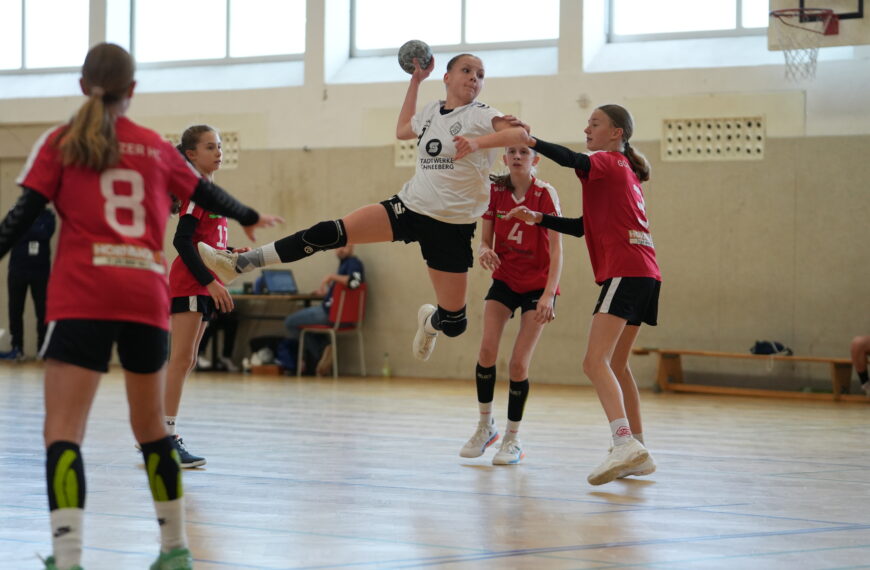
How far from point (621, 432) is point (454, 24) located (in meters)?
9.16

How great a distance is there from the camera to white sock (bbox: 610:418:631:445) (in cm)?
437

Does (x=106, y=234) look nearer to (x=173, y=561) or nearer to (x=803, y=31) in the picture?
(x=173, y=561)

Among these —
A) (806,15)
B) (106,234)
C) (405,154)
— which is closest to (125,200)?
(106,234)

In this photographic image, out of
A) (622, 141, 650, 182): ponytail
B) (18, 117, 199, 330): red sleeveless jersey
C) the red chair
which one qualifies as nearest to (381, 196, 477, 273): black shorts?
(622, 141, 650, 182): ponytail

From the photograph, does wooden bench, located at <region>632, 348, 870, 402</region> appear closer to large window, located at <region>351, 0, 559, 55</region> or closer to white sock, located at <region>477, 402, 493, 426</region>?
large window, located at <region>351, 0, 559, 55</region>

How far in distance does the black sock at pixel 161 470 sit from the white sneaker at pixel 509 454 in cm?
254

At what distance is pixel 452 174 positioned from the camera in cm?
494

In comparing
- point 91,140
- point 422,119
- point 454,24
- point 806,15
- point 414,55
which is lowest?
point 91,140

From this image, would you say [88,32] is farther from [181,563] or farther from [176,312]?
[181,563]

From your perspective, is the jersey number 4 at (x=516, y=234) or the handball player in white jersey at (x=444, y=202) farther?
the jersey number 4 at (x=516, y=234)

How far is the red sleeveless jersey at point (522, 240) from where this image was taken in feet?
17.0

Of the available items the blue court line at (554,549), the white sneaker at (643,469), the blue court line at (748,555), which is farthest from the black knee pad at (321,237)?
the blue court line at (748,555)

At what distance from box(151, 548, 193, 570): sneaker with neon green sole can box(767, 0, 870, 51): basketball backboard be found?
9.46 metres

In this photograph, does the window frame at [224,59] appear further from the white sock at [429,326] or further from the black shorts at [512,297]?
the black shorts at [512,297]
